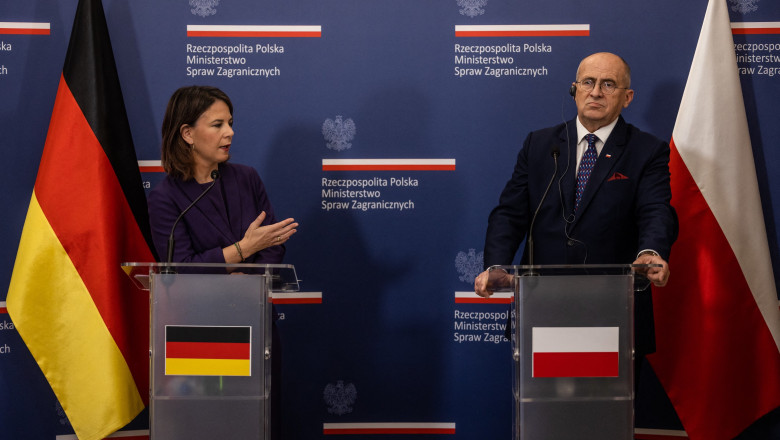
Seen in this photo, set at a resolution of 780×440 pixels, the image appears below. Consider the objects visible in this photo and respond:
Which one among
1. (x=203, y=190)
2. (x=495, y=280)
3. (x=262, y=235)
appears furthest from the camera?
(x=203, y=190)

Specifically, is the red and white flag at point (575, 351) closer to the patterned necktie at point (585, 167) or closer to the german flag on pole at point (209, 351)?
the patterned necktie at point (585, 167)

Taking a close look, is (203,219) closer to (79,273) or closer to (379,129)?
(79,273)

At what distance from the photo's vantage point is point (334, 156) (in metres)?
3.57

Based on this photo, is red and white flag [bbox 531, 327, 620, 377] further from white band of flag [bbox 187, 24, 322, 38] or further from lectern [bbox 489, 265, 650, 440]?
white band of flag [bbox 187, 24, 322, 38]

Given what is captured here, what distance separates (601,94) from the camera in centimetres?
284

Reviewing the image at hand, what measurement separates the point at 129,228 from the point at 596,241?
2099mm

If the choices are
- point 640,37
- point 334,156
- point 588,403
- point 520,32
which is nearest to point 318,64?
point 334,156

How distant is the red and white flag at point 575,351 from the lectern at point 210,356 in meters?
0.81

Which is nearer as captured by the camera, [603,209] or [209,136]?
[603,209]

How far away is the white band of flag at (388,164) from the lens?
11.7 ft

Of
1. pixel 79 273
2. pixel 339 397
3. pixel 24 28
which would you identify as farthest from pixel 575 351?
pixel 24 28

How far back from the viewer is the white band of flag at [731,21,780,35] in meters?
3.52

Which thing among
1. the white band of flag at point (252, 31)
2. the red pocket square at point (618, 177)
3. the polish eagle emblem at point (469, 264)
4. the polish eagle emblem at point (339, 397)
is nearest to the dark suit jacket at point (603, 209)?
the red pocket square at point (618, 177)

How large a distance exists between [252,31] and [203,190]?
110cm
